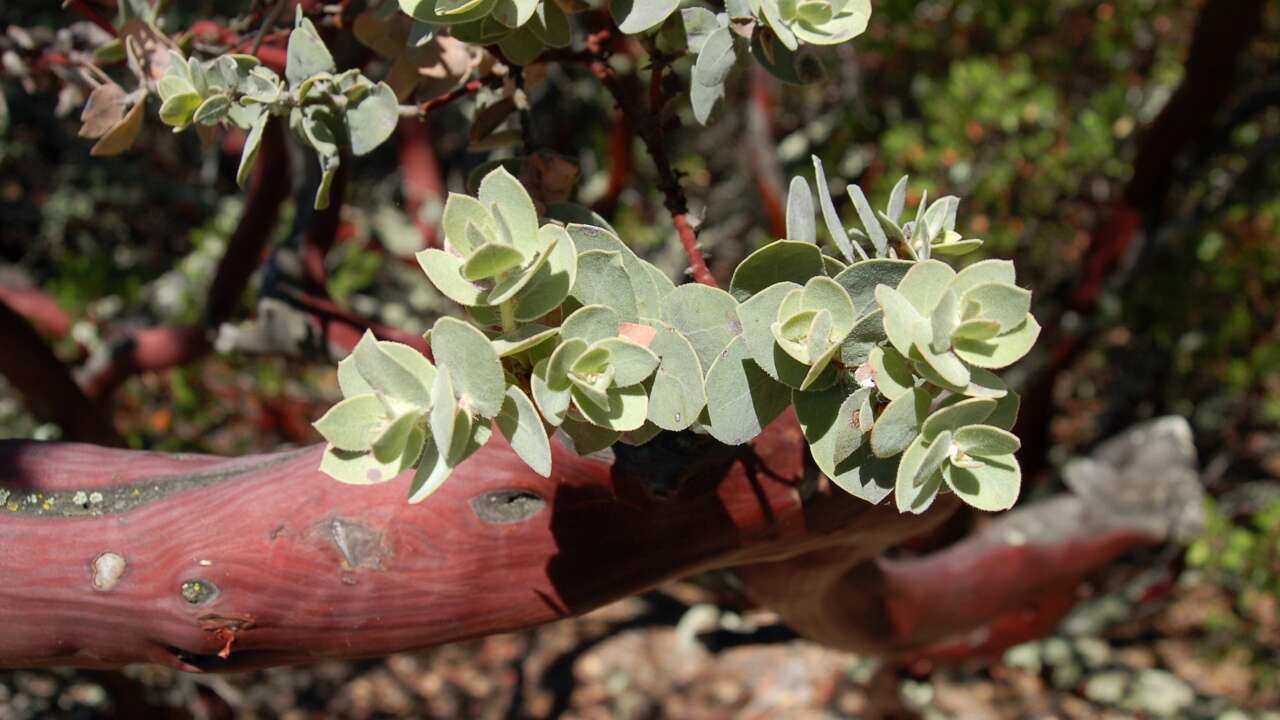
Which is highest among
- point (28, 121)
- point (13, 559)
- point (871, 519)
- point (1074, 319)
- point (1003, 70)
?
point (13, 559)

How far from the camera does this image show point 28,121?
2.66 metres

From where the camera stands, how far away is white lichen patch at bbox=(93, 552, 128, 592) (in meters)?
0.74

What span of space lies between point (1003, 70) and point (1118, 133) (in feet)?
0.99

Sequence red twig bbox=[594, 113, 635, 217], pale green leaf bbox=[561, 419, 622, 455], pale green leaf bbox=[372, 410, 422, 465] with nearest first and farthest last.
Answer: pale green leaf bbox=[372, 410, 422, 465]
pale green leaf bbox=[561, 419, 622, 455]
red twig bbox=[594, 113, 635, 217]

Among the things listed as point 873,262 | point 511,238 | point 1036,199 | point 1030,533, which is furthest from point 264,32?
point 1036,199

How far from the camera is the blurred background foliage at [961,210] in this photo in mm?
2281

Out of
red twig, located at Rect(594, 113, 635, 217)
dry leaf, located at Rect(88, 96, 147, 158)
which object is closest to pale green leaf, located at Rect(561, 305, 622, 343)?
dry leaf, located at Rect(88, 96, 147, 158)

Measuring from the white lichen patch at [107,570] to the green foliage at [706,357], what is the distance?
0.28 m

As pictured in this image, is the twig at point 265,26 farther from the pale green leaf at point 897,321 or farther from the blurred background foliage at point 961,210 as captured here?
the blurred background foliage at point 961,210

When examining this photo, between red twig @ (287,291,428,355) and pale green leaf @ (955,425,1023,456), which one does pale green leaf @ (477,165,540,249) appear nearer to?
pale green leaf @ (955,425,1023,456)

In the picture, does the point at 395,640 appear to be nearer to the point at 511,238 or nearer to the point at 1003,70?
the point at 511,238

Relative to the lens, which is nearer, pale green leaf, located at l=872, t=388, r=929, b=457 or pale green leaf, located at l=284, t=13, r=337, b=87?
A: pale green leaf, located at l=872, t=388, r=929, b=457

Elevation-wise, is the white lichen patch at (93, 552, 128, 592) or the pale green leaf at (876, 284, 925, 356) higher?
the pale green leaf at (876, 284, 925, 356)

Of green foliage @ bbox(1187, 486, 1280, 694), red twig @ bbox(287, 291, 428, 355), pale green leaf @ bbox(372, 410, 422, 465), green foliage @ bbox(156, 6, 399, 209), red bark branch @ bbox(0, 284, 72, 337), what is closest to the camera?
pale green leaf @ bbox(372, 410, 422, 465)
